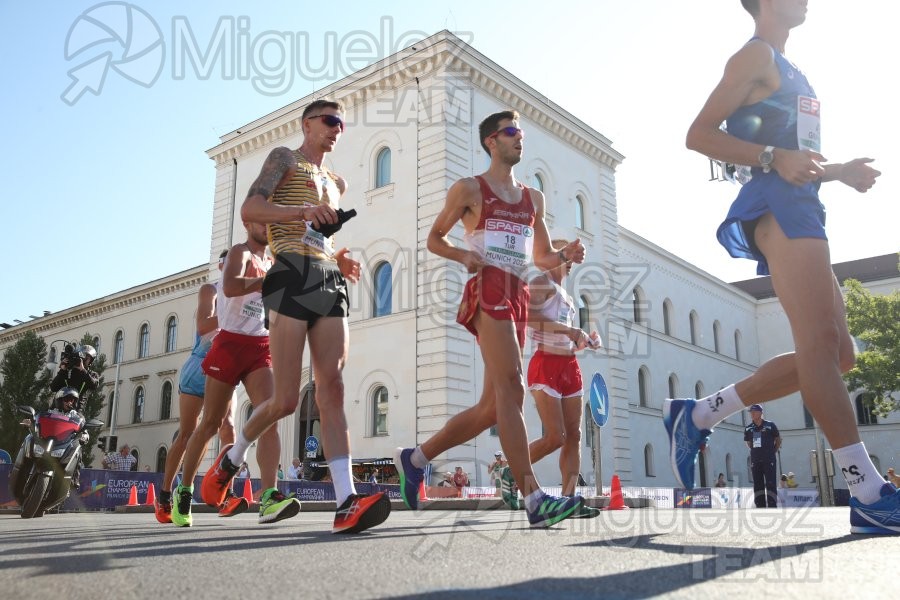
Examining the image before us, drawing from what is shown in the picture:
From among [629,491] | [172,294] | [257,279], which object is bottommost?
[629,491]

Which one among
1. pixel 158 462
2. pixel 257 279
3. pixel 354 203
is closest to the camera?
pixel 257 279

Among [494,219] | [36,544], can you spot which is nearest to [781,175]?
[494,219]

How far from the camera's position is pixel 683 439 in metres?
4.23

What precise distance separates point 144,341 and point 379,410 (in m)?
20.9

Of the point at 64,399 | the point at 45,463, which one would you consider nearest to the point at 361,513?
the point at 45,463

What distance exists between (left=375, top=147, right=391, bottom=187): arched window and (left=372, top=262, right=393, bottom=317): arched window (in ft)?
10.6

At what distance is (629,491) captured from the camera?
23562mm

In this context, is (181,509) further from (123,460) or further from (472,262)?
(123,460)

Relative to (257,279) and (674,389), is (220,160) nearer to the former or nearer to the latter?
(674,389)

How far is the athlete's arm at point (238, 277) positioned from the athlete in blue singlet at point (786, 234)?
281 cm

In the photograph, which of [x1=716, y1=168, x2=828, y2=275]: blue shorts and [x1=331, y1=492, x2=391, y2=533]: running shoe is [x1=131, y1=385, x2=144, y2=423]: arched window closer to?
[x1=331, y1=492, x2=391, y2=533]: running shoe

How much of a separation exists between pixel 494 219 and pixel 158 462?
37.0 metres

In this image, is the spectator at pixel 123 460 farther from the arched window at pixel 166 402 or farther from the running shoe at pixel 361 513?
the running shoe at pixel 361 513

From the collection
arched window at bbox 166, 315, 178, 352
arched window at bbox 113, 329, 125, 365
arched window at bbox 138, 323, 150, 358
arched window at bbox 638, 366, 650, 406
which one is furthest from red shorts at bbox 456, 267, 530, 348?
arched window at bbox 113, 329, 125, 365
